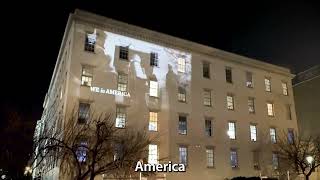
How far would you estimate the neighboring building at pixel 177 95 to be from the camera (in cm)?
3142

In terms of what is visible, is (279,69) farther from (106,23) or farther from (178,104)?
(106,23)

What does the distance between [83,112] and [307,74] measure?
38143 mm

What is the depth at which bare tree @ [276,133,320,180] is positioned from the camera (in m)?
38.3

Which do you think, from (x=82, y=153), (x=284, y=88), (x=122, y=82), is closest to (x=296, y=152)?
(x=284, y=88)

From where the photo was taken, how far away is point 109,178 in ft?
95.2

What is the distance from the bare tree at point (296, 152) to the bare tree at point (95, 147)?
1817 cm

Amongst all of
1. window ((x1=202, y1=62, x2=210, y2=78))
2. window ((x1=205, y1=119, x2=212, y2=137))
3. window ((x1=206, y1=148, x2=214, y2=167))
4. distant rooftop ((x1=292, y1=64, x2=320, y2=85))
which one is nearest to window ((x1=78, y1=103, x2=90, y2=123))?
window ((x1=205, y1=119, x2=212, y2=137))

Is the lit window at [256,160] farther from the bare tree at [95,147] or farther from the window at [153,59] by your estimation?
the window at [153,59]

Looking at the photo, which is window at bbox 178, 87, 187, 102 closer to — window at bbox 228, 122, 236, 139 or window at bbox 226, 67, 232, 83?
window at bbox 228, 122, 236, 139

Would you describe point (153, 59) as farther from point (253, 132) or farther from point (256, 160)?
point (256, 160)

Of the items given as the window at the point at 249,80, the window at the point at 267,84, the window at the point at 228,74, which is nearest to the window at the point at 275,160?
the window at the point at 267,84

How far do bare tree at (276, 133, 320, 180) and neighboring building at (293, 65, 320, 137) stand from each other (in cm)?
715

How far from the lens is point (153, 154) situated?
32469mm

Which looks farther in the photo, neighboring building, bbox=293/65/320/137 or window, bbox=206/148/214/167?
neighboring building, bbox=293/65/320/137
